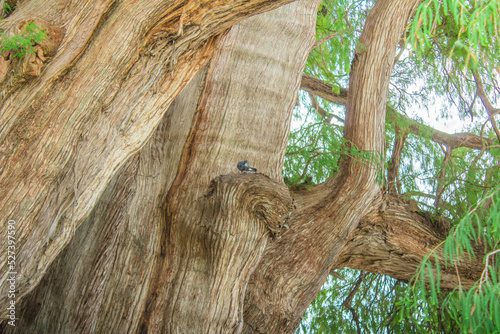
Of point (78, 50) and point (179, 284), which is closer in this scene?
point (78, 50)

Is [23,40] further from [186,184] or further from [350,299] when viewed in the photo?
[350,299]

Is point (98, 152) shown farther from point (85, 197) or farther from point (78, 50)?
point (78, 50)

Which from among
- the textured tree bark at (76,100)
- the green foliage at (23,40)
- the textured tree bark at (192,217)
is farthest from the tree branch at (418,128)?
the green foliage at (23,40)

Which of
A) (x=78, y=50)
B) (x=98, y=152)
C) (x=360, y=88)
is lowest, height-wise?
(x=98, y=152)

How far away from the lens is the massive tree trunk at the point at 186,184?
1.79 meters

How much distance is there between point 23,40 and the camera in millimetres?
1678

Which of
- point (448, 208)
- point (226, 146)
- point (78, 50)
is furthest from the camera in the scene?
point (448, 208)

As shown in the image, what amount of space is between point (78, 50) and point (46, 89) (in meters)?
0.21

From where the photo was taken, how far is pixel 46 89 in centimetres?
178

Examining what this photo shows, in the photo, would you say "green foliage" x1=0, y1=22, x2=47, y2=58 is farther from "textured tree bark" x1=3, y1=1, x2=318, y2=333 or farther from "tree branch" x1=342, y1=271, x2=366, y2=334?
"tree branch" x1=342, y1=271, x2=366, y2=334

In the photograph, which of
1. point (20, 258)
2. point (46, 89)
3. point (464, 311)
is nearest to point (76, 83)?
point (46, 89)

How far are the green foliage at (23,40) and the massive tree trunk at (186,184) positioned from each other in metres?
0.11

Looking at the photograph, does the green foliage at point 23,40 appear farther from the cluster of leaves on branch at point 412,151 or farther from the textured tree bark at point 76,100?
the cluster of leaves on branch at point 412,151

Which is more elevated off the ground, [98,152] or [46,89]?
[46,89]
